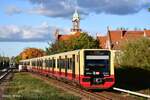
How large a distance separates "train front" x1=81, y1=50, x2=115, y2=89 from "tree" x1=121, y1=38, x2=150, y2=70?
911 centimetres

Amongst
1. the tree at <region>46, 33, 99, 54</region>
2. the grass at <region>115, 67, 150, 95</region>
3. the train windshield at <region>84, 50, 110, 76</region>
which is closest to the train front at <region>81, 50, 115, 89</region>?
the train windshield at <region>84, 50, 110, 76</region>

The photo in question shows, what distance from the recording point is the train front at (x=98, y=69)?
105 ft

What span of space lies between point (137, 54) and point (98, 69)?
11.6m

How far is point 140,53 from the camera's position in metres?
43.2

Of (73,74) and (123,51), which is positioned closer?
(73,74)

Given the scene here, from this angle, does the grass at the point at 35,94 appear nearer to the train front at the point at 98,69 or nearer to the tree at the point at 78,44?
the train front at the point at 98,69

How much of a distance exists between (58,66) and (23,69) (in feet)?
205

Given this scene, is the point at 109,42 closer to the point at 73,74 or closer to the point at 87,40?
the point at 87,40

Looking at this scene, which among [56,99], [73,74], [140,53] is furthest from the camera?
[140,53]

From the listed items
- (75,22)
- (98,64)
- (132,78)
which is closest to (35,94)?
(98,64)

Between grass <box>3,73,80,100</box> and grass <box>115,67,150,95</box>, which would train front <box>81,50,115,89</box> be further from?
grass <box>115,67,150,95</box>

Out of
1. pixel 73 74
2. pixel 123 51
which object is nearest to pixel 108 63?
pixel 73 74

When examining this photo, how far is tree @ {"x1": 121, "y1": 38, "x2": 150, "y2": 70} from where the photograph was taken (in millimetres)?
42125

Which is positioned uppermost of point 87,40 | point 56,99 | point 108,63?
point 87,40
